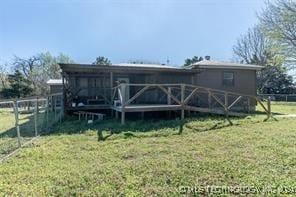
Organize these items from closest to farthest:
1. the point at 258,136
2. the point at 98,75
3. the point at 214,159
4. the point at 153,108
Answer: the point at 214,159, the point at 258,136, the point at 153,108, the point at 98,75

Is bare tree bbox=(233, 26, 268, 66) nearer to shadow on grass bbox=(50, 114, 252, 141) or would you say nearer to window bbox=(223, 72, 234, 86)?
window bbox=(223, 72, 234, 86)

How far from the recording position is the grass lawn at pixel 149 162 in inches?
192

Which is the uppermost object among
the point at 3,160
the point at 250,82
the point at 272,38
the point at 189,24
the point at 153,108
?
the point at 189,24

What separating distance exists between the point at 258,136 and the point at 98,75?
1040 cm

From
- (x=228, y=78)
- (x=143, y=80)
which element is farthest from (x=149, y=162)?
(x=228, y=78)

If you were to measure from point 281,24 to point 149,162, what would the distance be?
52.2 ft

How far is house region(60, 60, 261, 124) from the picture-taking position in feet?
43.1

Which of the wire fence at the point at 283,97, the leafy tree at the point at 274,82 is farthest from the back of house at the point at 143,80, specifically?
the leafy tree at the point at 274,82

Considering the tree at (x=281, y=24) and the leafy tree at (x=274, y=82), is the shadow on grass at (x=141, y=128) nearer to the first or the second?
the tree at (x=281, y=24)

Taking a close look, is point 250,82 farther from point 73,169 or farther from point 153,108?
point 73,169

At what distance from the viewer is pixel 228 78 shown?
19.4 meters

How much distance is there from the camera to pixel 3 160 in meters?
6.48

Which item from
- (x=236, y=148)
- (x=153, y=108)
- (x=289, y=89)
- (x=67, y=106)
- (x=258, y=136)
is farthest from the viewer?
(x=289, y=89)

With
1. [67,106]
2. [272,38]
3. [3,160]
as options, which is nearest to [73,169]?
[3,160]
